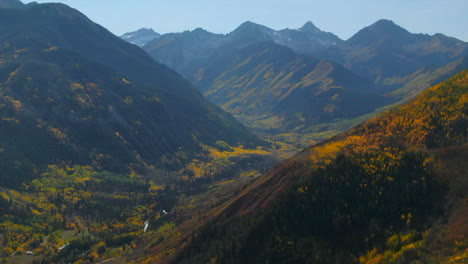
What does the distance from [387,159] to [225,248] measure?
6725 cm

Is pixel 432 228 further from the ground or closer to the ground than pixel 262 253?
further from the ground

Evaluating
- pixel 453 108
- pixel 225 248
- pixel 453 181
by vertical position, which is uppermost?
pixel 453 108

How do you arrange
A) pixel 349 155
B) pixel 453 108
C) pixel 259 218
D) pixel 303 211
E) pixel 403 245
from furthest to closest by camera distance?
pixel 453 108 → pixel 349 155 → pixel 259 218 → pixel 303 211 → pixel 403 245

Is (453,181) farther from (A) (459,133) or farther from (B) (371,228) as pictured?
(A) (459,133)

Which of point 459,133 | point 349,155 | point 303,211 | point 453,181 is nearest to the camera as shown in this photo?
point 453,181

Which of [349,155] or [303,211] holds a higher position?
[349,155]

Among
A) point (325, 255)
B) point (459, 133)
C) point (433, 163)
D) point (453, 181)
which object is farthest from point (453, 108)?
point (325, 255)

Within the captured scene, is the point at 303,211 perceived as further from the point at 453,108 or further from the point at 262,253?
the point at 453,108

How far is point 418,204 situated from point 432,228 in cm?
1827

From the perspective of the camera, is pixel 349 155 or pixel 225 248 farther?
pixel 349 155

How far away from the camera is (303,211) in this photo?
134 m

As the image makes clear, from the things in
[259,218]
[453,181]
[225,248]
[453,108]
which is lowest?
[225,248]

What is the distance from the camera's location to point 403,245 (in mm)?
102062

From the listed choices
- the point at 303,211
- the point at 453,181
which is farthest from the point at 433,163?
the point at 303,211
